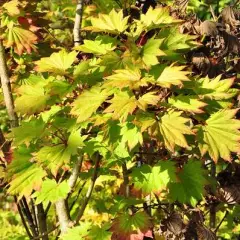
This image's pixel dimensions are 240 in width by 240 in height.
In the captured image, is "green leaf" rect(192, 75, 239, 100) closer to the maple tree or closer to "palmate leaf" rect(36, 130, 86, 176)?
the maple tree

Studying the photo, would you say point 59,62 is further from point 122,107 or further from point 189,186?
point 189,186

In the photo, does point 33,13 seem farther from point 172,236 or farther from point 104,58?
point 172,236

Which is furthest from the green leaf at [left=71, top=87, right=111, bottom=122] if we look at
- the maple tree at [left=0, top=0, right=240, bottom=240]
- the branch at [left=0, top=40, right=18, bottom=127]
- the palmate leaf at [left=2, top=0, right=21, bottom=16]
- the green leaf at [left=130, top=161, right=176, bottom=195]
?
the branch at [left=0, top=40, right=18, bottom=127]

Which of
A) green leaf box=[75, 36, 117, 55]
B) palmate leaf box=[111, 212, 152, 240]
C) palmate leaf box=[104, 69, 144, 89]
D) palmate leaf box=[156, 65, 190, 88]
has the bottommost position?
palmate leaf box=[111, 212, 152, 240]

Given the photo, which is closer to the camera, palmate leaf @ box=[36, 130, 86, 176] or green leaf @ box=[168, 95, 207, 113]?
green leaf @ box=[168, 95, 207, 113]

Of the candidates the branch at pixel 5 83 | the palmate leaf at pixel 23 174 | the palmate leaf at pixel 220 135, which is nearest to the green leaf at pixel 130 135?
the palmate leaf at pixel 220 135

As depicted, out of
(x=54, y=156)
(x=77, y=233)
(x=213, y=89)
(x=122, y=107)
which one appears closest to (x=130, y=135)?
(x=122, y=107)
